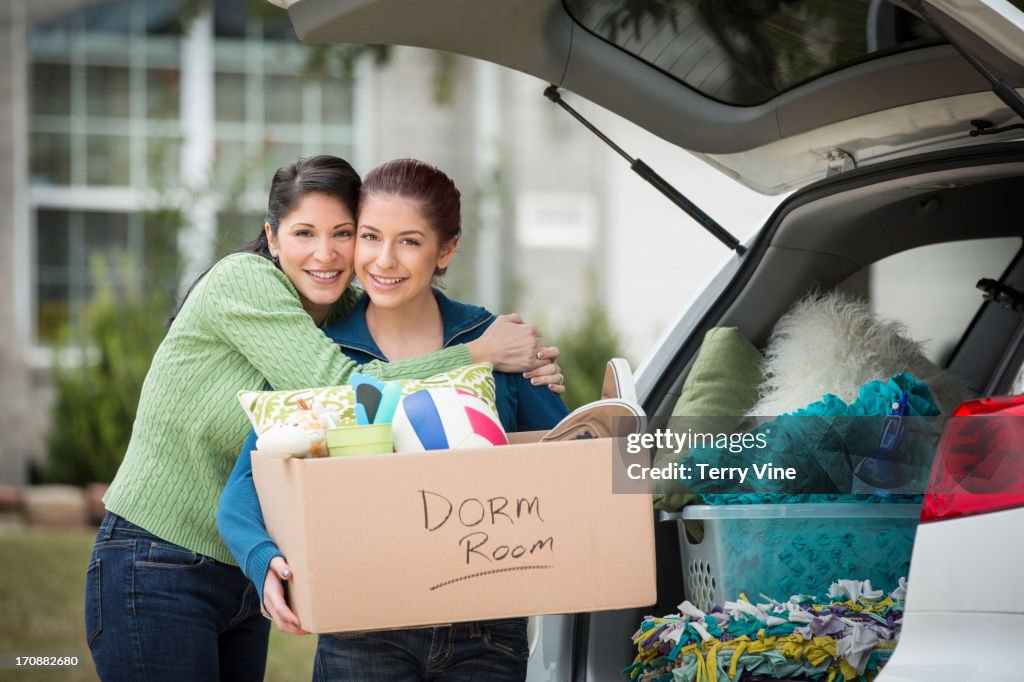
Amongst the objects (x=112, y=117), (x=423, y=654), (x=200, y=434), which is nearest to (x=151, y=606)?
(x=200, y=434)

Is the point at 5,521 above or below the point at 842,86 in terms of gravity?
below

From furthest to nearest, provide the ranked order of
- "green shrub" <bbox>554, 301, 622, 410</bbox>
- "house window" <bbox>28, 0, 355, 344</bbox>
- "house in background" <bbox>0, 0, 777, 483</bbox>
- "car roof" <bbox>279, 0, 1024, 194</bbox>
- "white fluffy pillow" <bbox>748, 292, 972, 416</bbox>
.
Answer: "house window" <bbox>28, 0, 355, 344</bbox>, "house in background" <bbox>0, 0, 777, 483</bbox>, "green shrub" <bbox>554, 301, 622, 410</bbox>, "white fluffy pillow" <bbox>748, 292, 972, 416</bbox>, "car roof" <bbox>279, 0, 1024, 194</bbox>

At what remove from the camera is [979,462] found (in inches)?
70.0

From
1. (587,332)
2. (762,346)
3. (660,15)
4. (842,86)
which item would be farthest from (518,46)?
(587,332)

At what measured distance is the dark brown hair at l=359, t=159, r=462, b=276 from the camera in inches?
93.0

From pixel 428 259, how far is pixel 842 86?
1.01 metres

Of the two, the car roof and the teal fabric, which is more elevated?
the car roof

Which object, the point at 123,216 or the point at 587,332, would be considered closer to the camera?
the point at 587,332

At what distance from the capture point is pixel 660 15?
101 inches

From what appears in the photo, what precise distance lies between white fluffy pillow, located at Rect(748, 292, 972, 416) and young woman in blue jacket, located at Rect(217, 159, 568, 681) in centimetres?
53

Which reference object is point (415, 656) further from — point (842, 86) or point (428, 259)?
point (842, 86)

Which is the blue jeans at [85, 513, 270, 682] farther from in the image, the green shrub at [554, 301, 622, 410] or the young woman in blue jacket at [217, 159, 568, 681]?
the green shrub at [554, 301, 622, 410]

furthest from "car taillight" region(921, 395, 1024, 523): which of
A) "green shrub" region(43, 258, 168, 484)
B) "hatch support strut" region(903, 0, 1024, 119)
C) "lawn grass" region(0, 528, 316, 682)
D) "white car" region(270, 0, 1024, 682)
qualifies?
"green shrub" region(43, 258, 168, 484)

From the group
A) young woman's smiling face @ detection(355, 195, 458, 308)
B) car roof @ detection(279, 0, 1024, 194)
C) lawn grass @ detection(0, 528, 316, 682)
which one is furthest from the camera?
lawn grass @ detection(0, 528, 316, 682)
